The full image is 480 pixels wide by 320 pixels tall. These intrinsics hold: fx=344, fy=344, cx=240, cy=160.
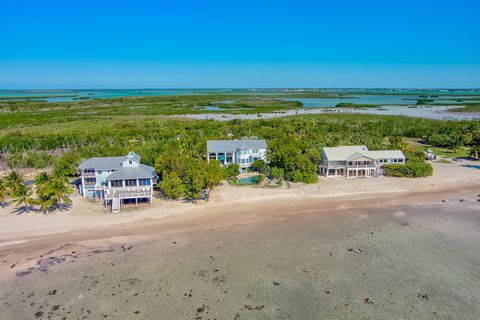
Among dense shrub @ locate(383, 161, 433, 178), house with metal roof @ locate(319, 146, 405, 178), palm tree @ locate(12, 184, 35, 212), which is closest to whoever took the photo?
palm tree @ locate(12, 184, 35, 212)

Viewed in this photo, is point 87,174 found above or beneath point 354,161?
above

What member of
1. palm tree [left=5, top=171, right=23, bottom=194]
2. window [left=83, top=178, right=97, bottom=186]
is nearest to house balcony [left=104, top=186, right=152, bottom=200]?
window [left=83, top=178, right=97, bottom=186]

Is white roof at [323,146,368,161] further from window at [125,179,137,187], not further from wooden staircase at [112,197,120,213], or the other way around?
wooden staircase at [112,197,120,213]

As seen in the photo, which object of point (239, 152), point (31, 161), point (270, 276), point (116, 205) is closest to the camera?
point (270, 276)

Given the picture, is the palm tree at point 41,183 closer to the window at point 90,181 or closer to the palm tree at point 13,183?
the palm tree at point 13,183

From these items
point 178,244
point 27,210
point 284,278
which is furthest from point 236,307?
point 27,210

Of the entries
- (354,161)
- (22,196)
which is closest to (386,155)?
(354,161)

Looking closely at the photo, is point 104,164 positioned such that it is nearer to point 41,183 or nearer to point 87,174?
point 87,174
